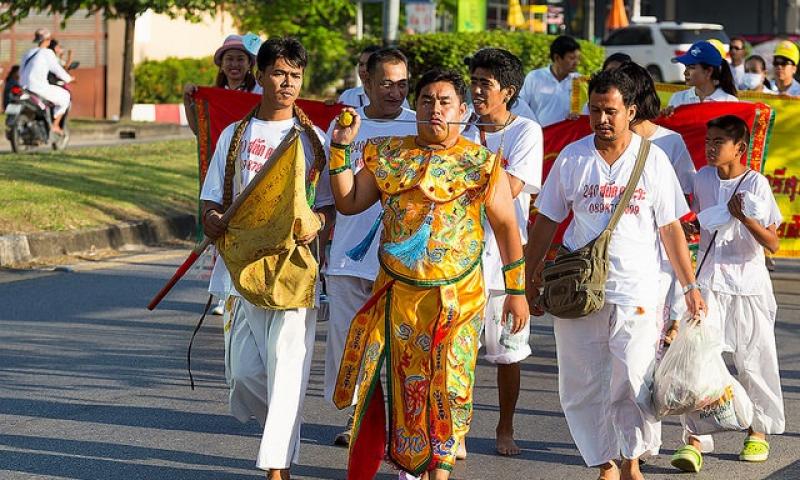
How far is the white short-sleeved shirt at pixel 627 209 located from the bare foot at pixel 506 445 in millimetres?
1199

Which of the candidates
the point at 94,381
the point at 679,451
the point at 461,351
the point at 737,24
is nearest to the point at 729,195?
the point at 679,451

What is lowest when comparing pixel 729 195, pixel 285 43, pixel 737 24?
pixel 729 195

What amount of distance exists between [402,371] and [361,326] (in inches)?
10.2

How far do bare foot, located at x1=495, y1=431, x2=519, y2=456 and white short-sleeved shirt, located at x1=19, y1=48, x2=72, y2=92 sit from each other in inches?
543

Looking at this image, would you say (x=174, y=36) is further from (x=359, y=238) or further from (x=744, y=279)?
(x=744, y=279)

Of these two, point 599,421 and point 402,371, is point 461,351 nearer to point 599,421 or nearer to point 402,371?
point 402,371

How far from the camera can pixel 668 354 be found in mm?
6141

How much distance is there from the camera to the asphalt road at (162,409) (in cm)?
666

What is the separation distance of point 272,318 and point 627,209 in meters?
1.45

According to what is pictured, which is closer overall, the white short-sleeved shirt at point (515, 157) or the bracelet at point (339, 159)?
the bracelet at point (339, 159)

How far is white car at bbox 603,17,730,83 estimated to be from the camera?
39.2 meters

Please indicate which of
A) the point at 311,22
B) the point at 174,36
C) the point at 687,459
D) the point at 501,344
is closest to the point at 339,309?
the point at 501,344

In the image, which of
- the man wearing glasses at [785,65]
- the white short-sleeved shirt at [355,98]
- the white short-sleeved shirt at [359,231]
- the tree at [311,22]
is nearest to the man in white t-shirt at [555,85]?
the man wearing glasses at [785,65]

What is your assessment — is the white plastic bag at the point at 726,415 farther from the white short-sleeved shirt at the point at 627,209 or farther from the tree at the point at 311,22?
the tree at the point at 311,22
